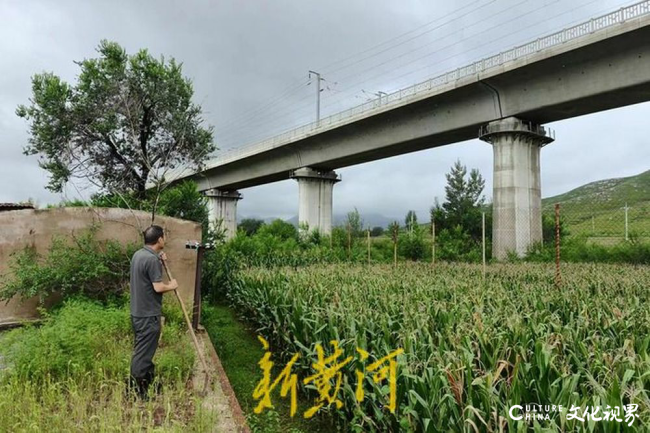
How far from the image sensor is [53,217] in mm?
7121

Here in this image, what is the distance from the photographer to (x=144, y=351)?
3.80 metres

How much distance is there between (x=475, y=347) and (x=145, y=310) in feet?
10.1

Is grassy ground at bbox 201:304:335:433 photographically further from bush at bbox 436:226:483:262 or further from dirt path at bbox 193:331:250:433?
bush at bbox 436:226:483:262

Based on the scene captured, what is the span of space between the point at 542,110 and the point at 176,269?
13.7 m

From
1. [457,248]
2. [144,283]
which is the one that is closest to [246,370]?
[144,283]

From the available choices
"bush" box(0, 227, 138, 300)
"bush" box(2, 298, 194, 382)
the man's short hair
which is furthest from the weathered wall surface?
the man's short hair

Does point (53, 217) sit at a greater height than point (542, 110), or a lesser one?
lesser

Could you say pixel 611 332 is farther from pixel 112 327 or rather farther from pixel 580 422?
pixel 112 327

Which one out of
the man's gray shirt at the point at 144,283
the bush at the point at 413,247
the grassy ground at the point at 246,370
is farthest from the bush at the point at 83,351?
the bush at the point at 413,247

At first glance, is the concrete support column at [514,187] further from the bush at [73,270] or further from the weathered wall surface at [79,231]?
the bush at [73,270]

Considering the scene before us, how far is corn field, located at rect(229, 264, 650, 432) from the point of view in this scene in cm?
224

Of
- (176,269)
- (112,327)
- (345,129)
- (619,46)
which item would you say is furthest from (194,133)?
(619,46)

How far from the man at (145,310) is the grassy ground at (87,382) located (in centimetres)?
20

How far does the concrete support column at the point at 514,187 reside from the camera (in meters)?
15.2
